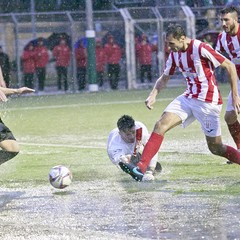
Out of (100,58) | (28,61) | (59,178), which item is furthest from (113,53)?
(59,178)

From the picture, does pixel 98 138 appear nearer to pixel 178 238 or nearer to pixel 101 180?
pixel 101 180

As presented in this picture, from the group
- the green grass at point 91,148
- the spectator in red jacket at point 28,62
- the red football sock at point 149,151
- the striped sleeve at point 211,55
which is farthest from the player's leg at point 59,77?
the striped sleeve at point 211,55

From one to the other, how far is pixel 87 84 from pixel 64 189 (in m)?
22.7

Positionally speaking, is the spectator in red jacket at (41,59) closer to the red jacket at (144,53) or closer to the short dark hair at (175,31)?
the red jacket at (144,53)

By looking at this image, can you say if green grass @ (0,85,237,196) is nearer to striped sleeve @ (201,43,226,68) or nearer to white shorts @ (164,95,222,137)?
white shorts @ (164,95,222,137)

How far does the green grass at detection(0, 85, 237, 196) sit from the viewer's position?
11914 mm

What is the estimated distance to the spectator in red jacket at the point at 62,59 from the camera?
33.7 metres

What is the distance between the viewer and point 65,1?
126ft

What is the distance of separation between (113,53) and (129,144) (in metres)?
21.7

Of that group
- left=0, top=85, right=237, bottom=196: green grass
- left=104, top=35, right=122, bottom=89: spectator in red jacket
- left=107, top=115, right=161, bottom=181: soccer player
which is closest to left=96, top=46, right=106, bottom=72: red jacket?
left=104, top=35, right=122, bottom=89: spectator in red jacket

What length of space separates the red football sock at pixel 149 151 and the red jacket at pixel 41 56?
857 inches

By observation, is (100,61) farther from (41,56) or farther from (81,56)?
(41,56)

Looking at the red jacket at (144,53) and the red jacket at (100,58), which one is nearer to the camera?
the red jacket at (100,58)

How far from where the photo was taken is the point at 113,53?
33875mm
